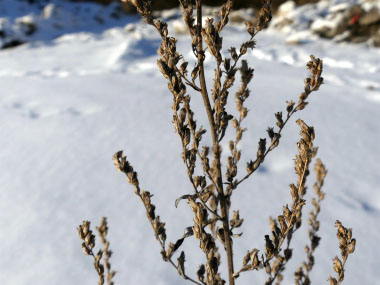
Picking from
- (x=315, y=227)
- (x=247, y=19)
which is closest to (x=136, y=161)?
(x=315, y=227)

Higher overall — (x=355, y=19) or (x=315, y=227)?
(x=315, y=227)

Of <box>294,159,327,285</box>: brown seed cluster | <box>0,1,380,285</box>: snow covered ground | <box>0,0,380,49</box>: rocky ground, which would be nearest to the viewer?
<box>294,159,327,285</box>: brown seed cluster

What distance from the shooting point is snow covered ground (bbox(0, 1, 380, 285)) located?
248 cm

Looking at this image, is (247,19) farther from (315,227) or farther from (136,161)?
(315,227)

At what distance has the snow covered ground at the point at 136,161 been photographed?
2.48 m

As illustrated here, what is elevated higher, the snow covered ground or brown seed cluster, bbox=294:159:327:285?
brown seed cluster, bbox=294:159:327:285

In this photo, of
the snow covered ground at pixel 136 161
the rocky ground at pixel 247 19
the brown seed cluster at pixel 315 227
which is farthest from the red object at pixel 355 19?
the brown seed cluster at pixel 315 227

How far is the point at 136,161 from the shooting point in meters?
3.56

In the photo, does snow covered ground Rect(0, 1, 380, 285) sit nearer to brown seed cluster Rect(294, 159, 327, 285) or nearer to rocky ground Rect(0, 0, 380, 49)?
brown seed cluster Rect(294, 159, 327, 285)

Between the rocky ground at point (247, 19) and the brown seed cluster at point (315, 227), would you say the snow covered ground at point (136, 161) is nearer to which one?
the brown seed cluster at point (315, 227)

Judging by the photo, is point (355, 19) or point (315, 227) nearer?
point (315, 227)

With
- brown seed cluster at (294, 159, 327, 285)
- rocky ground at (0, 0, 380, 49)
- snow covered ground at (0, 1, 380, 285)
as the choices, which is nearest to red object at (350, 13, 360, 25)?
rocky ground at (0, 0, 380, 49)

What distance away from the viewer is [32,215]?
110 inches

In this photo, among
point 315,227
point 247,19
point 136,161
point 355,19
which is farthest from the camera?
point 247,19
